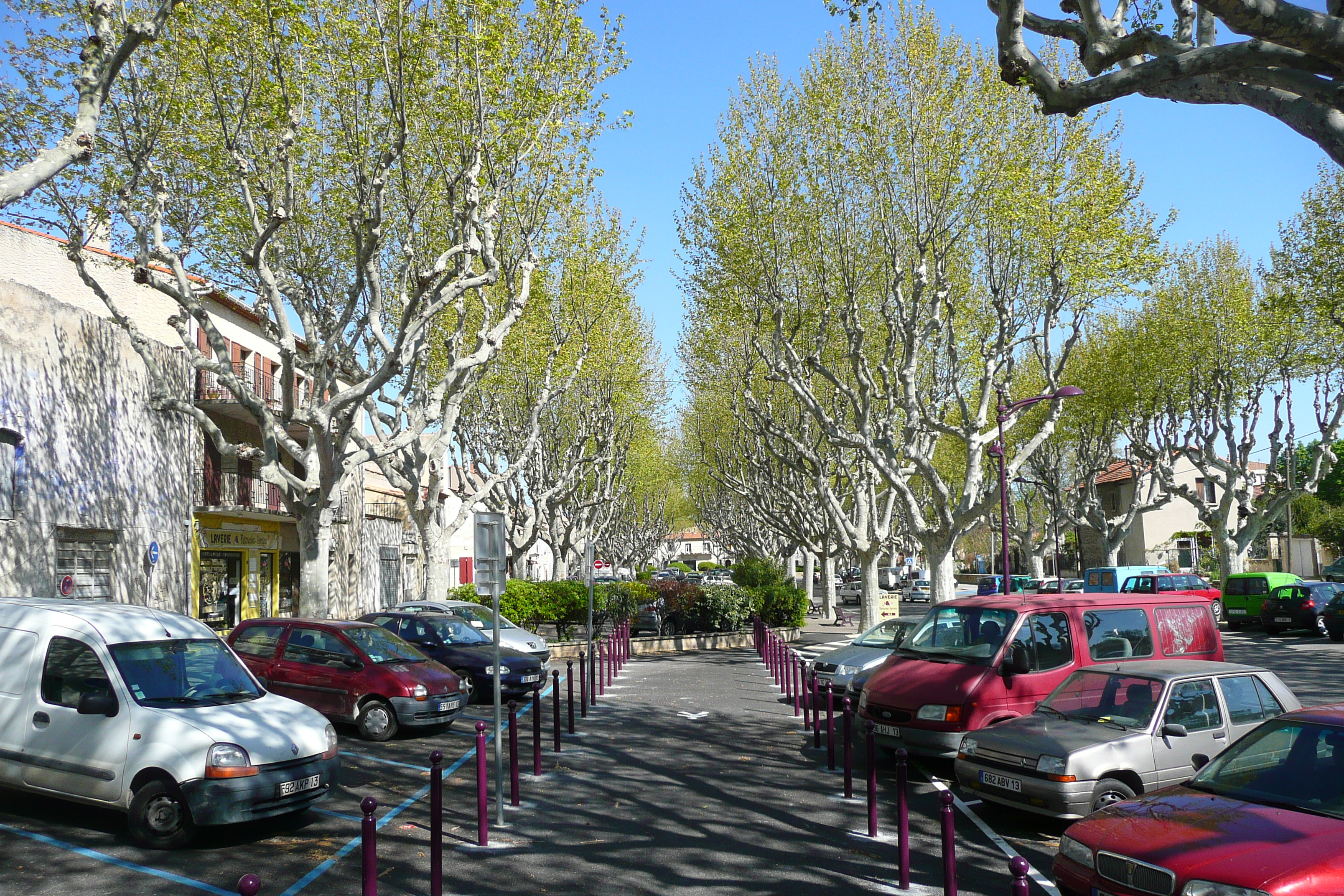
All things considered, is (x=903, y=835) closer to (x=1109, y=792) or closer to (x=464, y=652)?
(x=1109, y=792)

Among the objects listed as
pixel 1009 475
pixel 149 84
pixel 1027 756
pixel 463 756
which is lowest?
pixel 463 756

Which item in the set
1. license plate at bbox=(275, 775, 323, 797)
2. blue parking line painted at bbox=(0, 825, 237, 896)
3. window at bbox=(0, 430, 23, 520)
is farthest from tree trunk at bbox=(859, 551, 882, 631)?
blue parking line painted at bbox=(0, 825, 237, 896)

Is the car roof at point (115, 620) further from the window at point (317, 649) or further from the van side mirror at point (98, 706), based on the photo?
the window at point (317, 649)

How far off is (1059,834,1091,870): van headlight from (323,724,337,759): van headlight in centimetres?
572

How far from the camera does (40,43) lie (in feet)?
46.8

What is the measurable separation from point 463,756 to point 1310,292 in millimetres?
22849

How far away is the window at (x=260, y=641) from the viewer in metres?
12.2

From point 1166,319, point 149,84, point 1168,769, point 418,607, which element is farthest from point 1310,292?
point 149,84

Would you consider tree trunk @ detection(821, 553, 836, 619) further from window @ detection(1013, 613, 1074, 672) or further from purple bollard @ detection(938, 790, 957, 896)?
purple bollard @ detection(938, 790, 957, 896)

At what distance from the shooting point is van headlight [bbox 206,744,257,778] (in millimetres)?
6984

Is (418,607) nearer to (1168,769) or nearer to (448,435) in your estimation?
(448,435)

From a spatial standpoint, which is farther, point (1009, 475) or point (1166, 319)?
point (1166, 319)

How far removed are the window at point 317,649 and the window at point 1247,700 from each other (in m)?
9.71

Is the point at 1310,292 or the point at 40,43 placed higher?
the point at 40,43
